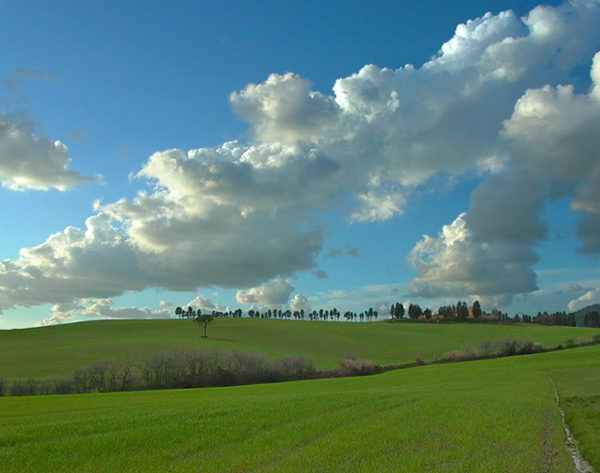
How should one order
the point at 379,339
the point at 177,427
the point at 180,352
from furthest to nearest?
the point at 379,339 < the point at 180,352 < the point at 177,427

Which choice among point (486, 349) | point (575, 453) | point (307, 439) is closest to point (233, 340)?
point (486, 349)

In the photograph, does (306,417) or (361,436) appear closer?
(361,436)

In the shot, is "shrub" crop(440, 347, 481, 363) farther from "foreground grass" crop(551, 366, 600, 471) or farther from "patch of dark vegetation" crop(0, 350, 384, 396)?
"foreground grass" crop(551, 366, 600, 471)

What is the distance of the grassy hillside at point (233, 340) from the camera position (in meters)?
75.5

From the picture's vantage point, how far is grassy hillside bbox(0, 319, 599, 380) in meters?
75.5

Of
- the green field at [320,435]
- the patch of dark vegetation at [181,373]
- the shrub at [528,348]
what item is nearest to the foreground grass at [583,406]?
the green field at [320,435]

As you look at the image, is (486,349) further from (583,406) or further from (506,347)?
(583,406)

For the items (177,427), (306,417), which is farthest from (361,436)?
(177,427)

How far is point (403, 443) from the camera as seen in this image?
608 inches

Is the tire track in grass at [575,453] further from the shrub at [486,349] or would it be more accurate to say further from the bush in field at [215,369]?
the shrub at [486,349]

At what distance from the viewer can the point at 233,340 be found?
10612cm

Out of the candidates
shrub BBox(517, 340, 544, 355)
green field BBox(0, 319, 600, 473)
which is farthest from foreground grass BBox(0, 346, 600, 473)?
shrub BBox(517, 340, 544, 355)

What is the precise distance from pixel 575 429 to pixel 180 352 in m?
50.6

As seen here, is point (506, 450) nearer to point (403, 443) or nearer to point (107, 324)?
point (403, 443)
